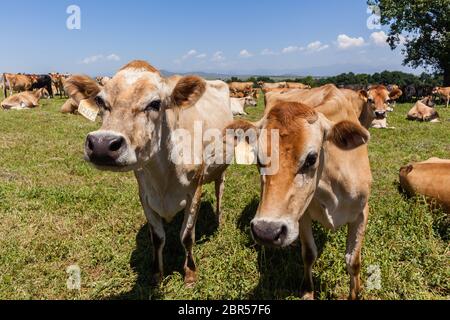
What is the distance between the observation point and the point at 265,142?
2.70m

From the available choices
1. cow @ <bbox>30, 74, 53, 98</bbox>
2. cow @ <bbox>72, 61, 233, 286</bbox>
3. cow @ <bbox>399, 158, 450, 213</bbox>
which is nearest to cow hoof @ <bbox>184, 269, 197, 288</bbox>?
cow @ <bbox>72, 61, 233, 286</bbox>

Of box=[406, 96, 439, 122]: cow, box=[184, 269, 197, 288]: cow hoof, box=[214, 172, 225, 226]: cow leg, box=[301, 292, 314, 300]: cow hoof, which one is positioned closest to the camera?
box=[301, 292, 314, 300]: cow hoof

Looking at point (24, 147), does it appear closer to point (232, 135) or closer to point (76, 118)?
point (76, 118)

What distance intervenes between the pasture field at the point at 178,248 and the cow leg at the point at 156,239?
0.13 m

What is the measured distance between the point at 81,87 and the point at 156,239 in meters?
1.79

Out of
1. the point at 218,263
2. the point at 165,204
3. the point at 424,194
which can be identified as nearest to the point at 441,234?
the point at 424,194

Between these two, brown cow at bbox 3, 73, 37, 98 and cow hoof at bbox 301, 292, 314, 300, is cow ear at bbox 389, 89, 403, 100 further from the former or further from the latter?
brown cow at bbox 3, 73, 37, 98

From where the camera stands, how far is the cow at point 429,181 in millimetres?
5307

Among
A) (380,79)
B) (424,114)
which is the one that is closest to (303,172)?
(424,114)

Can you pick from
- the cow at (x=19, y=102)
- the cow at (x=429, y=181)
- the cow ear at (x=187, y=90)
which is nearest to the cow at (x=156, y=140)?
the cow ear at (x=187, y=90)

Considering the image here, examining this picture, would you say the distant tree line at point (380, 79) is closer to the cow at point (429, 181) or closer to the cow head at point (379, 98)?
the cow head at point (379, 98)

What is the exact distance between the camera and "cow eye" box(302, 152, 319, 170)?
2.66 metres

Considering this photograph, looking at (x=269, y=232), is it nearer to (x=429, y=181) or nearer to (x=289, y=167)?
(x=289, y=167)

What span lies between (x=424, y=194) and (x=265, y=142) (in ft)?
13.2
